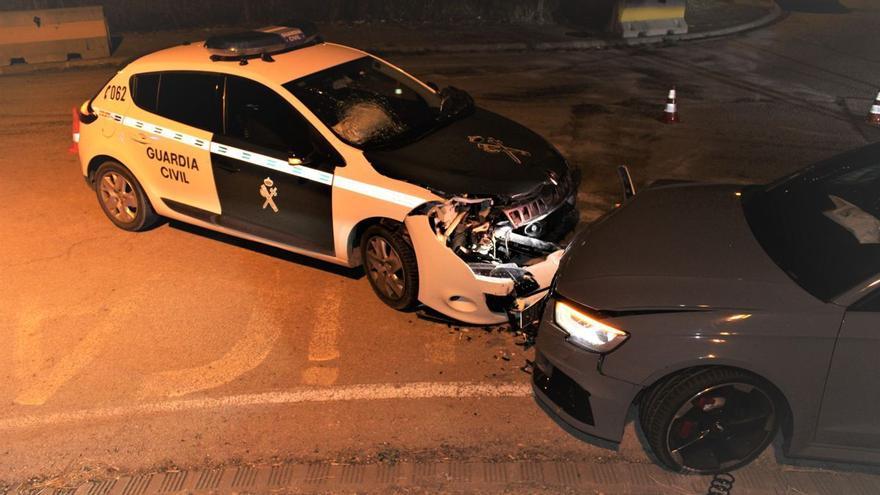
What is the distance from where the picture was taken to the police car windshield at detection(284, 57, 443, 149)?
16.9 feet

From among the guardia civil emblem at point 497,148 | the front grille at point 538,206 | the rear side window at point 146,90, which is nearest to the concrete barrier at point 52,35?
the rear side window at point 146,90

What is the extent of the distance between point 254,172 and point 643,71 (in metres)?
8.94

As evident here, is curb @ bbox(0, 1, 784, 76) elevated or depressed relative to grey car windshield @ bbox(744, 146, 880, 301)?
elevated

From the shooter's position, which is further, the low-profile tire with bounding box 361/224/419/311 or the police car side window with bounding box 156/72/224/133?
the police car side window with bounding box 156/72/224/133

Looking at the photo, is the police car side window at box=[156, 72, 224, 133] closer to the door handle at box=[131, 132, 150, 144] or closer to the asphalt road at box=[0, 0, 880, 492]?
the door handle at box=[131, 132, 150, 144]

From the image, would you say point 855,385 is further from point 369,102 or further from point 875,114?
point 875,114

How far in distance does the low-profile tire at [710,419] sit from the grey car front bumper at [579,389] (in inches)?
6.9

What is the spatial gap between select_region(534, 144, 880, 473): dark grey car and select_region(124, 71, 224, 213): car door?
10.3ft

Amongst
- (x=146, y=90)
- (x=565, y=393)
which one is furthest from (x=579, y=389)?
(x=146, y=90)

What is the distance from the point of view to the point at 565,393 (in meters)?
3.65

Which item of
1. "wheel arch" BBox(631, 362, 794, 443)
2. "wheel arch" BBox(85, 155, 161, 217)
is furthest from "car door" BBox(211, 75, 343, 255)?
"wheel arch" BBox(631, 362, 794, 443)

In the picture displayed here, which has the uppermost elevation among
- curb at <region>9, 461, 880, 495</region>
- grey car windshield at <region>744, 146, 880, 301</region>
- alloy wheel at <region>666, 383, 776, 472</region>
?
grey car windshield at <region>744, 146, 880, 301</region>

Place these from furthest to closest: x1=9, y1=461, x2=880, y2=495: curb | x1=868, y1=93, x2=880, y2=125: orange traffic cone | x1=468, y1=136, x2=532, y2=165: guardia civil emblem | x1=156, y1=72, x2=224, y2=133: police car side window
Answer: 1. x1=868, y1=93, x2=880, y2=125: orange traffic cone
2. x1=156, y1=72, x2=224, y2=133: police car side window
3. x1=468, y1=136, x2=532, y2=165: guardia civil emblem
4. x1=9, y1=461, x2=880, y2=495: curb

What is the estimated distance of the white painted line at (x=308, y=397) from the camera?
13.6ft
